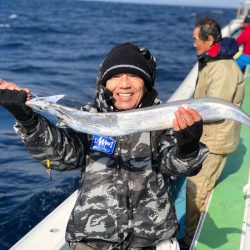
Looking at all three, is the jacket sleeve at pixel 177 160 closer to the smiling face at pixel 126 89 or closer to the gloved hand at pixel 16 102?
the smiling face at pixel 126 89

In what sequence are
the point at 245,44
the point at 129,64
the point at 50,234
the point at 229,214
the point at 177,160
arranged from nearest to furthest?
the point at 177,160, the point at 129,64, the point at 50,234, the point at 229,214, the point at 245,44

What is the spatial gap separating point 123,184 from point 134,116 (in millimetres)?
535

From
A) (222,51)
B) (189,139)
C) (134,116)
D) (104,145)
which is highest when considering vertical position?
(222,51)

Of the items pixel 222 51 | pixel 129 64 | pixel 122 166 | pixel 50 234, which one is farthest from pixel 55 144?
pixel 222 51

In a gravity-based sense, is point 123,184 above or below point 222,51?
below

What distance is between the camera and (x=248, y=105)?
7.83 metres

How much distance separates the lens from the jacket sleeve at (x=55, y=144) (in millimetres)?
2799

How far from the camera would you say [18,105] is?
266cm

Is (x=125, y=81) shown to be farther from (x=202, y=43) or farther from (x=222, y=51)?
(x=202, y=43)

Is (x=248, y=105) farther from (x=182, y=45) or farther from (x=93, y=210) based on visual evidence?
(x=182, y=45)

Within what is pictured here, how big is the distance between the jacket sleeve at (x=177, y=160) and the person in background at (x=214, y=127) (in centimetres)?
158

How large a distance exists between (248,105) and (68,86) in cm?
869

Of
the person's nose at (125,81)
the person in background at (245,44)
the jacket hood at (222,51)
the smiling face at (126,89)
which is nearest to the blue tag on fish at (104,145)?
the smiling face at (126,89)

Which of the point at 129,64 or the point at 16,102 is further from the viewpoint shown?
the point at 129,64
